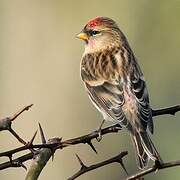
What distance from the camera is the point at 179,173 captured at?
A: 7.82 metres

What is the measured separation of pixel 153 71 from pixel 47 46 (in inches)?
64.6

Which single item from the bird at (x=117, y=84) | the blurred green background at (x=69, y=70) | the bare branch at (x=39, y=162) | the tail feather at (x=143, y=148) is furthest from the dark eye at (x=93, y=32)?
the blurred green background at (x=69, y=70)

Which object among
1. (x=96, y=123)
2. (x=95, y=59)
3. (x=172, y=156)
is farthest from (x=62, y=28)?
(x=95, y=59)

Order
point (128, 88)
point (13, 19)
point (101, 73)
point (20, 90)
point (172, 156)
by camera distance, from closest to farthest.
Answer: point (128, 88), point (101, 73), point (172, 156), point (20, 90), point (13, 19)

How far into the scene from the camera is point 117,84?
4656 millimetres

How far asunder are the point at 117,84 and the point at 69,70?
5199 mm

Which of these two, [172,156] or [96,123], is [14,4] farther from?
[172,156]

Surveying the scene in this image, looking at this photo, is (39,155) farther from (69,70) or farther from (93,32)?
(69,70)

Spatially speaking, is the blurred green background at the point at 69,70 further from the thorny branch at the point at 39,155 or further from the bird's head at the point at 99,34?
the thorny branch at the point at 39,155

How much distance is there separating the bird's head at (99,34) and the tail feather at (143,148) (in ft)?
4.44

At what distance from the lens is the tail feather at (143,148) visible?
3617mm

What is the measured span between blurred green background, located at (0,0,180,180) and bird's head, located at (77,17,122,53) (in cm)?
289

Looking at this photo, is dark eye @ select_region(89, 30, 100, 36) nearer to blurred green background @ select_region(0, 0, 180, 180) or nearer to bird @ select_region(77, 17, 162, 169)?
bird @ select_region(77, 17, 162, 169)

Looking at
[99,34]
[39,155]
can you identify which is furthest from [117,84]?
[39,155]
